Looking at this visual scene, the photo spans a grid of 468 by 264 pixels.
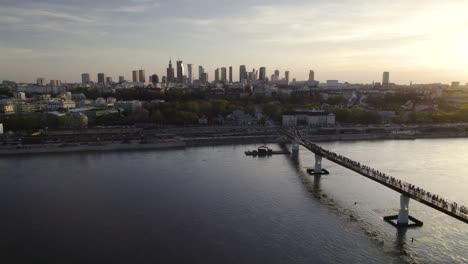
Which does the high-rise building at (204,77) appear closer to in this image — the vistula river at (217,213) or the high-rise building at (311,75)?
the high-rise building at (311,75)

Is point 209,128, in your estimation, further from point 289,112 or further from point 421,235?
point 421,235

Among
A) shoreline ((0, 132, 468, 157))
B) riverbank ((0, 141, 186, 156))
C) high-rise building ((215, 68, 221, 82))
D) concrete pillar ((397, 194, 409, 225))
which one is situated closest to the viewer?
concrete pillar ((397, 194, 409, 225))

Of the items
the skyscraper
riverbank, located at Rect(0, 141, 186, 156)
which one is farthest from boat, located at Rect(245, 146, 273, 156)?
the skyscraper

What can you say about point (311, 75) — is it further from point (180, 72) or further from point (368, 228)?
point (368, 228)

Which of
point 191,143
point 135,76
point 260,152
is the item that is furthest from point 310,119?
point 135,76

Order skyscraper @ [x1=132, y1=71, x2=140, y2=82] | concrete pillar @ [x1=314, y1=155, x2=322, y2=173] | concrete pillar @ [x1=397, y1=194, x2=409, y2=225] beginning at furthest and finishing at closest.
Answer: skyscraper @ [x1=132, y1=71, x2=140, y2=82]
concrete pillar @ [x1=314, y1=155, x2=322, y2=173]
concrete pillar @ [x1=397, y1=194, x2=409, y2=225]

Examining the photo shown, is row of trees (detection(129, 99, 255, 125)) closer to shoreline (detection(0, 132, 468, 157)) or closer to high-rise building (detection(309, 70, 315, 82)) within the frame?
shoreline (detection(0, 132, 468, 157))

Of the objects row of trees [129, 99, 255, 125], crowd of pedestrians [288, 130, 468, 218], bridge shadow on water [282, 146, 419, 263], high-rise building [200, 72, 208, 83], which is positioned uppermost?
high-rise building [200, 72, 208, 83]

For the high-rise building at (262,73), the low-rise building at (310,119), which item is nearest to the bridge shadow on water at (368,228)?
the low-rise building at (310,119)
